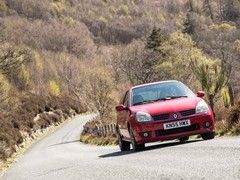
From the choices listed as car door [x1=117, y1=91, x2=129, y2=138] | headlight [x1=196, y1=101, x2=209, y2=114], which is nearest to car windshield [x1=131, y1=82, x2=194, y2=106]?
car door [x1=117, y1=91, x2=129, y2=138]

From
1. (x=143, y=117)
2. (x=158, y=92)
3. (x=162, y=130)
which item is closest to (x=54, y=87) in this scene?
(x=158, y=92)

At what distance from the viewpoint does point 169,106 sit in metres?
Answer: 14.1

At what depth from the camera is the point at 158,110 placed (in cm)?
1405

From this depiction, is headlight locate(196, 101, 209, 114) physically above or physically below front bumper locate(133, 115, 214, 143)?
above

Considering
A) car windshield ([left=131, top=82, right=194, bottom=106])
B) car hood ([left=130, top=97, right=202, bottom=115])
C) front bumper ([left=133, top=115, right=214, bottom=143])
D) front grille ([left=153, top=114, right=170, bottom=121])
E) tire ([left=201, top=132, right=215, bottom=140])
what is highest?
car windshield ([left=131, top=82, right=194, bottom=106])

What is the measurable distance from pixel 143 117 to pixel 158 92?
1.43 metres

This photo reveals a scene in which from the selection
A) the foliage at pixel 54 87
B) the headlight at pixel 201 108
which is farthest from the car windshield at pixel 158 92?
the foliage at pixel 54 87

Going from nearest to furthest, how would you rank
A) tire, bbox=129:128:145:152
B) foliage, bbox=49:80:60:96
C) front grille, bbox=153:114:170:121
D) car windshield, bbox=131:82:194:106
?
front grille, bbox=153:114:170:121, tire, bbox=129:128:145:152, car windshield, bbox=131:82:194:106, foliage, bbox=49:80:60:96

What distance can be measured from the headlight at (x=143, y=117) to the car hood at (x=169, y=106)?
96 millimetres

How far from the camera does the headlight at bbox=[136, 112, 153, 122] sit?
551 inches

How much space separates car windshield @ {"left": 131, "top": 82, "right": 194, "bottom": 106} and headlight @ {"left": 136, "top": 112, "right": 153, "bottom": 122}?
3.02 feet

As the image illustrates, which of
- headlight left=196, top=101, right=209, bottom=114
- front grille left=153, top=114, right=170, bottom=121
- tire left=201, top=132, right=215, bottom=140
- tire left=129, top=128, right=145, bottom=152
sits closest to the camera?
front grille left=153, top=114, right=170, bottom=121

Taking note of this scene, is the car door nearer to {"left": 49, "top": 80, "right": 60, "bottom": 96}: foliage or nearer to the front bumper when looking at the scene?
→ the front bumper

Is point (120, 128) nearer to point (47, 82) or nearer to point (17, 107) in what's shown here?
point (17, 107)
